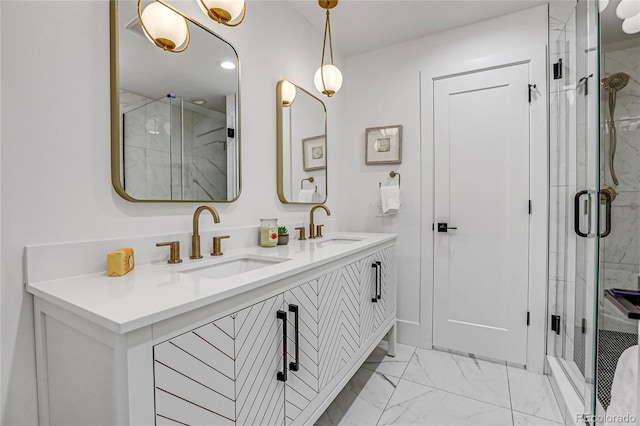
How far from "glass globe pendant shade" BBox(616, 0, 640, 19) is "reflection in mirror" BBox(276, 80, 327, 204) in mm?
1595

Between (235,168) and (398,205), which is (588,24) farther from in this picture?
(235,168)

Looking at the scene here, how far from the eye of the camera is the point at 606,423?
1.14 m

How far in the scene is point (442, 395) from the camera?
186cm

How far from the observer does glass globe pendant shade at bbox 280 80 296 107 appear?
2.02 meters

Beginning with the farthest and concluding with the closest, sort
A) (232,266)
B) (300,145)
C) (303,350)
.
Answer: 1. (300,145)
2. (232,266)
3. (303,350)

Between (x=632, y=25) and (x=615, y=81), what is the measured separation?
223 mm

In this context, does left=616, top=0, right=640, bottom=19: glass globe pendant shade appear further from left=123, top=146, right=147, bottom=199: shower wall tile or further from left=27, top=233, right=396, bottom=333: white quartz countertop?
left=123, top=146, right=147, bottom=199: shower wall tile

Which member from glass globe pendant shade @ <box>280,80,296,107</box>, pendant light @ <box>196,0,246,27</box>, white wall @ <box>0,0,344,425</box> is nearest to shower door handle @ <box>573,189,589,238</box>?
glass globe pendant shade @ <box>280,80,296,107</box>

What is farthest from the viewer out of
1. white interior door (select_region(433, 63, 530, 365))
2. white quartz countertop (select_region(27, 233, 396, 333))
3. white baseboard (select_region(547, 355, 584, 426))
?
white interior door (select_region(433, 63, 530, 365))

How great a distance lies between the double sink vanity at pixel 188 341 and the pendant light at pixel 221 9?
2.98ft

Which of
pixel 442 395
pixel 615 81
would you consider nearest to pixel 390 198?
pixel 442 395

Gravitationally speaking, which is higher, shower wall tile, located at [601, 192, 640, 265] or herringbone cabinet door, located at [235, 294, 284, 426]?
shower wall tile, located at [601, 192, 640, 265]

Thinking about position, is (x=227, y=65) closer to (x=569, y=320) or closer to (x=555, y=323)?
(x=569, y=320)

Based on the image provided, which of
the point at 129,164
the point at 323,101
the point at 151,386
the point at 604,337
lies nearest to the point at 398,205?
the point at 323,101
